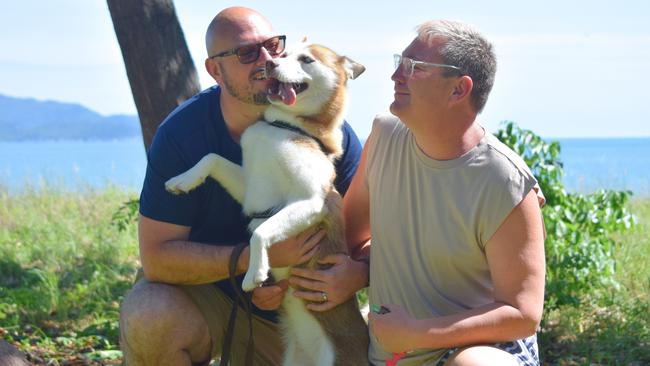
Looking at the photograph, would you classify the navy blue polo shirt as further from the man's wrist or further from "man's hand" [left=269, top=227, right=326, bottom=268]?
the man's wrist

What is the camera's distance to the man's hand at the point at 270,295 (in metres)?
3.31

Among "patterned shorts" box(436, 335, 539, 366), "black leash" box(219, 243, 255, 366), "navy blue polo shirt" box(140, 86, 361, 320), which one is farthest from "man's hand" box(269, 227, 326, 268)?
"patterned shorts" box(436, 335, 539, 366)

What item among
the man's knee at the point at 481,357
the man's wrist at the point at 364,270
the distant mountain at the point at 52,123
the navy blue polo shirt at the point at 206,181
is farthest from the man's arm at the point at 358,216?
the distant mountain at the point at 52,123

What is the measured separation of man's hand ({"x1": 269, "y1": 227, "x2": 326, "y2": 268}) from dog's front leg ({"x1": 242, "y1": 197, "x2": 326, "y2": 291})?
57mm

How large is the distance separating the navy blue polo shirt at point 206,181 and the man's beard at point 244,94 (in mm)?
140

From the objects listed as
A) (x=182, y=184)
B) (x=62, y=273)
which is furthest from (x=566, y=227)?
(x=62, y=273)

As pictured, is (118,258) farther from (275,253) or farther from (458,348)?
(458,348)

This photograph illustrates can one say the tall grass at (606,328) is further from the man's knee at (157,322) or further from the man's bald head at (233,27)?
the man's bald head at (233,27)

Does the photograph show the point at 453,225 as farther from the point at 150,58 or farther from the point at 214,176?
the point at 150,58

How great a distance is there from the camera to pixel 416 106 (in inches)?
110

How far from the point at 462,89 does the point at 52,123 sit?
103m

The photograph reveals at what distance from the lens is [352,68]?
3568mm

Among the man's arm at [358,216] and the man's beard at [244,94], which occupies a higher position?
the man's beard at [244,94]

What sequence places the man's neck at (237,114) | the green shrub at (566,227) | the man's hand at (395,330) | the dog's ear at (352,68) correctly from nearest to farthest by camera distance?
the man's hand at (395,330), the man's neck at (237,114), the dog's ear at (352,68), the green shrub at (566,227)
